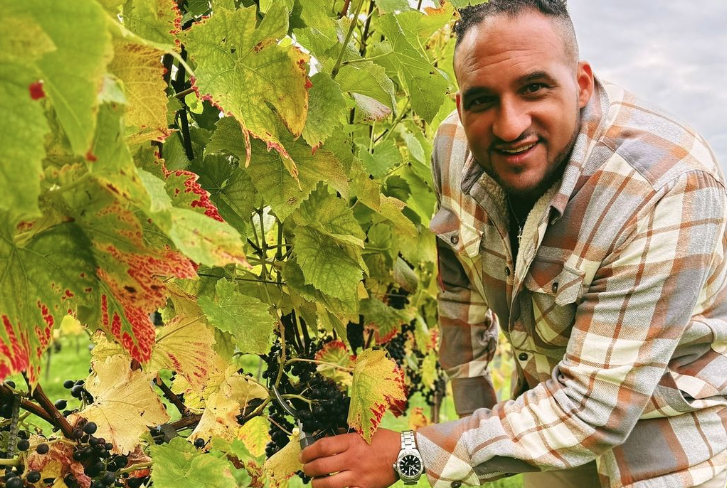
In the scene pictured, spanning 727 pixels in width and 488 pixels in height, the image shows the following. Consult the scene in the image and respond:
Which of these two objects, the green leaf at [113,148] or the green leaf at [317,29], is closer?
the green leaf at [113,148]

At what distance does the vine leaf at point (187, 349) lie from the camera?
4.09 ft

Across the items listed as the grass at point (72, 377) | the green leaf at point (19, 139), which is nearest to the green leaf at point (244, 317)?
the green leaf at point (19, 139)

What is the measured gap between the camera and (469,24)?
1882 mm

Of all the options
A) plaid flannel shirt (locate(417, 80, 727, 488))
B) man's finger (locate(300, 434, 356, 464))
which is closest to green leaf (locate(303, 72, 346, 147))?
man's finger (locate(300, 434, 356, 464))

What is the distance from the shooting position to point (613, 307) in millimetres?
1756

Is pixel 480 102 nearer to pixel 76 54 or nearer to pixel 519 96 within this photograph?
pixel 519 96

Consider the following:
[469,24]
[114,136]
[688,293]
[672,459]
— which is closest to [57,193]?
[114,136]

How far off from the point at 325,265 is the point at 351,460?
0.52 meters

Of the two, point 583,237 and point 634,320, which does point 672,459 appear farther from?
point 583,237

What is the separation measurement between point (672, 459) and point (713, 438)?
0.17 metres

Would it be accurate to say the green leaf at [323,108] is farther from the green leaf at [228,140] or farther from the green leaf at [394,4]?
the green leaf at [394,4]

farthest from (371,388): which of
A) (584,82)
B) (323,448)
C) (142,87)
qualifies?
(584,82)

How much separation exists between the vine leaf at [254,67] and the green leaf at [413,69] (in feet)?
1.86

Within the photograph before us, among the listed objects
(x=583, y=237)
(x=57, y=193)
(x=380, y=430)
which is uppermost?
(x=57, y=193)
